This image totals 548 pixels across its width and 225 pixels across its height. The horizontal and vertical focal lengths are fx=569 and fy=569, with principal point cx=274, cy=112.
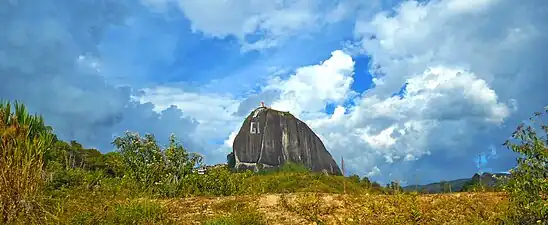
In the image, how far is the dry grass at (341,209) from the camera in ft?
30.3

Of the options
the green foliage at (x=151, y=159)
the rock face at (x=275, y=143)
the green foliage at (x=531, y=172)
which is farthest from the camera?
the rock face at (x=275, y=143)

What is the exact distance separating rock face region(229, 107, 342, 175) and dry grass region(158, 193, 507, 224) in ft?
214

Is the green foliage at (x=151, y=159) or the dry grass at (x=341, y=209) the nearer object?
the dry grass at (x=341, y=209)

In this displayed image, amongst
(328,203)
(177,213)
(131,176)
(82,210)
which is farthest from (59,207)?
(131,176)

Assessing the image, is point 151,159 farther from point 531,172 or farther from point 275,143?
point 275,143

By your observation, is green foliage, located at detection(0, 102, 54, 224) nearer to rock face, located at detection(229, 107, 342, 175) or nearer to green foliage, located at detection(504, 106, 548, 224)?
green foliage, located at detection(504, 106, 548, 224)

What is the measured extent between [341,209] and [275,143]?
72.7 metres

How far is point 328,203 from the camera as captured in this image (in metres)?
10.2

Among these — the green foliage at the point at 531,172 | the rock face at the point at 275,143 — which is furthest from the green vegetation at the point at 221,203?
the rock face at the point at 275,143

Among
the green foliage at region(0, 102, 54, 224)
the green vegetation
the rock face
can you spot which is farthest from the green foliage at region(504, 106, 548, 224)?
the rock face

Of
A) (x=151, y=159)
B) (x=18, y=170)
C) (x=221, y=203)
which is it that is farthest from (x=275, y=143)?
(x=18, y=170)

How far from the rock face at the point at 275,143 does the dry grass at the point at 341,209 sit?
65341 mm

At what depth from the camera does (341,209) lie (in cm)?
1002

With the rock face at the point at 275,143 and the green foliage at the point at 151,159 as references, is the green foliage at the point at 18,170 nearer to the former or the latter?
the green foliage at the point at 151,159
